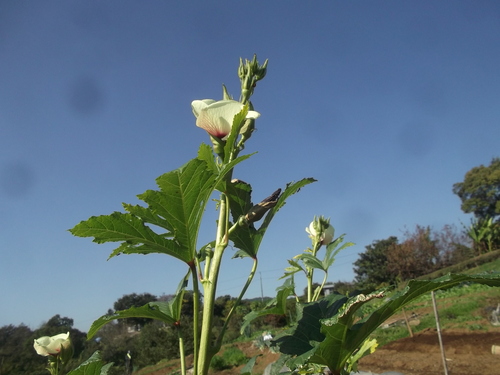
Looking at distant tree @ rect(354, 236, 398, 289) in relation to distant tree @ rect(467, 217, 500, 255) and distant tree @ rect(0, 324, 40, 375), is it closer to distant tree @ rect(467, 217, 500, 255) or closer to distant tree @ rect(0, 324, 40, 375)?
distant tree @ rect(467, 217, 500, 255)

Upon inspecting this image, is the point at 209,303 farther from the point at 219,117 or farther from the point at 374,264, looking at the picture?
the point at 374,264

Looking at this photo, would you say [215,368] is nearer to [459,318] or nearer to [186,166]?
[459,318]

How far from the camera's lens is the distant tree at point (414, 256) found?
22.9 metres

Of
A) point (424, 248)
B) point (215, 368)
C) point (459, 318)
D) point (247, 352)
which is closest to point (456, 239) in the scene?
point (424, 248)

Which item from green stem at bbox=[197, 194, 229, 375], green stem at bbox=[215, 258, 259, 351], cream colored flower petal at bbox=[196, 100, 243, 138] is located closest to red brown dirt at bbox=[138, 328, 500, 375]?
green stem at bbox=[215, 258, 259, 351]

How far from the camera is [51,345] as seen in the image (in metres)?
1.80

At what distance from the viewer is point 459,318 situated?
11.7 meters

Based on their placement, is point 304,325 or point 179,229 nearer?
point 179,229

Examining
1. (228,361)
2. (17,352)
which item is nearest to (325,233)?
(228,361)

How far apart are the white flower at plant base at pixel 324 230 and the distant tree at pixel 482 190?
36.3 m

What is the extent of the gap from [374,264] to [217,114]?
31.3m

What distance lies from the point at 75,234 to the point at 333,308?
2.89 ft

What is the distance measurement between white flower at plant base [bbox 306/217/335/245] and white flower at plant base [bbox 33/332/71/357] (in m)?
1.89

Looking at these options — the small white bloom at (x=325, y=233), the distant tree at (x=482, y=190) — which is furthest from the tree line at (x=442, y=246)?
the small white bloom at (x=325, y=233)
